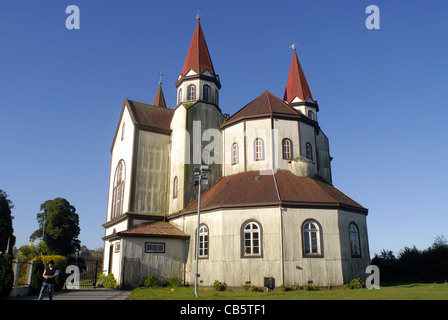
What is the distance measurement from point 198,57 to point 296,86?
429 inches

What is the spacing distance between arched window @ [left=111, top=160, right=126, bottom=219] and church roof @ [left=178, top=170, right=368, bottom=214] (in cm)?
705

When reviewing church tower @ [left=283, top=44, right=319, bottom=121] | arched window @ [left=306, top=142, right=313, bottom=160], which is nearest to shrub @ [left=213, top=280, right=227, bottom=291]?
arched window @ [left=306, top=142, right=313, bottom=160]

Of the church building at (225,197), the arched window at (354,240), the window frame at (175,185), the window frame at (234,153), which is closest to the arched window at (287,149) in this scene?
the church building at (225,197)

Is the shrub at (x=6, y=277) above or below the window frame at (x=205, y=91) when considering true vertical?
below

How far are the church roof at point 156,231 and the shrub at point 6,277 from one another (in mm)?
7875

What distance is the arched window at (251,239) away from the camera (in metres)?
20.8

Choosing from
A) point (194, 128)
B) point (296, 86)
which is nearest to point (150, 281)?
point (194, 128)

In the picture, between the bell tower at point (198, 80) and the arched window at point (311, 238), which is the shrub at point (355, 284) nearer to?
the arched window at point (311, 238)

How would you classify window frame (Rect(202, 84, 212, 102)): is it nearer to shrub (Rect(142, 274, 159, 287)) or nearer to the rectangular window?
the rectangular window

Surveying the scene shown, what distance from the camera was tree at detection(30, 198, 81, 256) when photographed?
52.1 meters

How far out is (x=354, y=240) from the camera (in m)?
22.5
